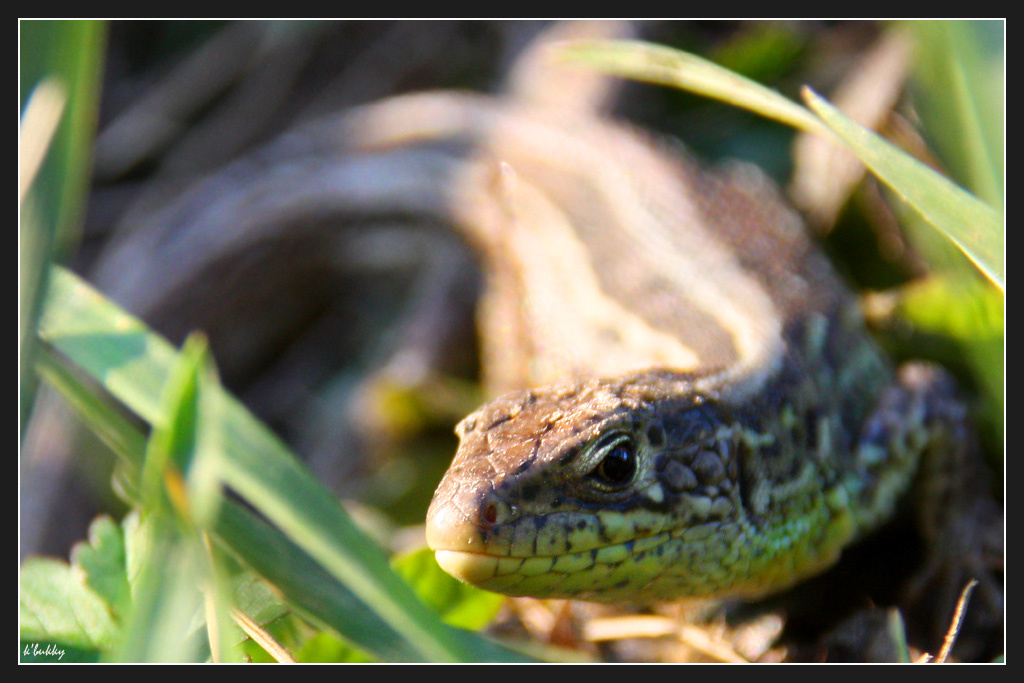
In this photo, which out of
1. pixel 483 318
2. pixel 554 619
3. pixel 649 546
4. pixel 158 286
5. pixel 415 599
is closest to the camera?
pixel 415 599

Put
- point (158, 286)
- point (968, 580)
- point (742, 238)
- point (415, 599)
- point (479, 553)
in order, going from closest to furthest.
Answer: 1. point (415, 599)
2. point (479, 553)
3. point (968, 580)
4. point (742, 238)
5. point (158, 286)

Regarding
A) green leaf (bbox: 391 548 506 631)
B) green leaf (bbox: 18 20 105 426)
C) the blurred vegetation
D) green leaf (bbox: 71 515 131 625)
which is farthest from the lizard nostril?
green leaf (bbox: 18 20 105 426)

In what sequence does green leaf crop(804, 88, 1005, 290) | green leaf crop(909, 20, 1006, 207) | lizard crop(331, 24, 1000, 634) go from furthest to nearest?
1. lizard crop(331, 24, 1000, 634)
2. green leaf crop(909, 20, 1006, 207)
3. green leaf crop(804, 88, 1005, 290)

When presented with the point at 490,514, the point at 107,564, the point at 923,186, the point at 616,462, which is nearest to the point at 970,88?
the point at 923,186

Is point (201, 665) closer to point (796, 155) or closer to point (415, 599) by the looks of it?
point (415, 599)

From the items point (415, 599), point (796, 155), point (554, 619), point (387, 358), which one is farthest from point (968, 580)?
point (387, 358)

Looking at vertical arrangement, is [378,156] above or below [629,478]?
above

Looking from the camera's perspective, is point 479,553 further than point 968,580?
No

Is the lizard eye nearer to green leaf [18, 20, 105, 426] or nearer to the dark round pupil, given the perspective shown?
the dark round pupil
